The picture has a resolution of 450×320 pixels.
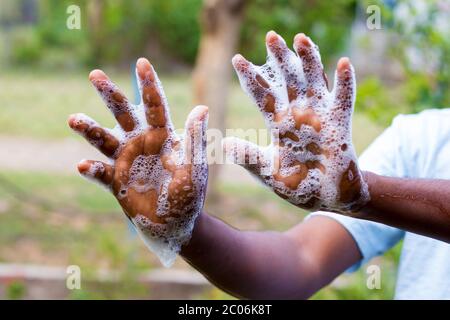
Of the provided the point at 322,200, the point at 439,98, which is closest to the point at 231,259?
the point at 322,200

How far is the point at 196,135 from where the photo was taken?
1.24m

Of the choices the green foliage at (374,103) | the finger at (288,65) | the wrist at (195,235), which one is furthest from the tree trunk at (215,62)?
the finger at (288,65)

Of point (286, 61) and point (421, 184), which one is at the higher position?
point (286, 61)

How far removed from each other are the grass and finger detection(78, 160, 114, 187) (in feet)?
3.66

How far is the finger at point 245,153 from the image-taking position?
120 cm

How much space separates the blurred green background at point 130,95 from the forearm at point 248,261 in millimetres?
538

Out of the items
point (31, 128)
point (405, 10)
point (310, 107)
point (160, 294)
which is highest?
point (405, 10)

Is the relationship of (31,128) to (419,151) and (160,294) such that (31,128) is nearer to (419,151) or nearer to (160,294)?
(160,294)

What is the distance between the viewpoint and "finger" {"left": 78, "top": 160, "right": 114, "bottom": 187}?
1.24 m

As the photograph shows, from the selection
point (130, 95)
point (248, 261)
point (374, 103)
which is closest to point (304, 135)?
point (248, 261)

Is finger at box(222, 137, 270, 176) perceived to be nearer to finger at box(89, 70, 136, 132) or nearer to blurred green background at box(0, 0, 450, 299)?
finger at box(89, 70, 136, 132)

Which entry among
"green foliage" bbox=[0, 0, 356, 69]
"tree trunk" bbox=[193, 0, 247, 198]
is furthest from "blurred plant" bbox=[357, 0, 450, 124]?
"green foliage" bbox=[0, 0, 356, 69]

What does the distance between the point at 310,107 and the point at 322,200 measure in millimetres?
170

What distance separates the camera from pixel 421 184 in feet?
4.08
